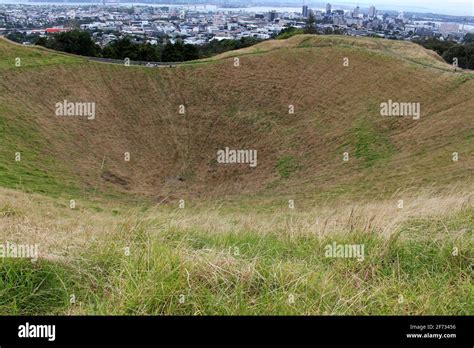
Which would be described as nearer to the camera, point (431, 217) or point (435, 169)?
point (431, 217)

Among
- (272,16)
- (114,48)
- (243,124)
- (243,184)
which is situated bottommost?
(243,184)

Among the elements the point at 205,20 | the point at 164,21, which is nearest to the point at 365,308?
the point at 164,21

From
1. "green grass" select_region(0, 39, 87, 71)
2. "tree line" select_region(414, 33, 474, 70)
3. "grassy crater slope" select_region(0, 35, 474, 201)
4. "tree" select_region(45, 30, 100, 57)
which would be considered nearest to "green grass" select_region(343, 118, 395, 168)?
"grassy crater slope" select_region(0, 35, 474, 201)

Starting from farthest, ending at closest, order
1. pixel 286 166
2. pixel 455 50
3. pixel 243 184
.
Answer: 1. pixel 455 50
2. pixel 286 166
3. pixel 243 184

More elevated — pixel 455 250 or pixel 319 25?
pixel 319 25

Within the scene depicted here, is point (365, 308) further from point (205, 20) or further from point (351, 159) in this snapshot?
point (205, 20)

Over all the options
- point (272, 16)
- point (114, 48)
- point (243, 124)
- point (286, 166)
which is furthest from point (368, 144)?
point (272, 16)

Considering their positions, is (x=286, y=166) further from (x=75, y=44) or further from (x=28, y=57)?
(x=75, y=44)
